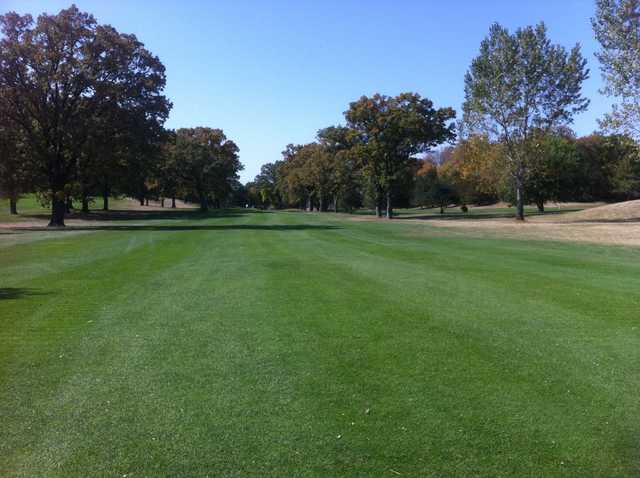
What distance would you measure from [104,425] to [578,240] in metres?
28.6

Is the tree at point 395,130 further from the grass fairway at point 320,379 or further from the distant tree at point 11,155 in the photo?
the grass fairway at point 320,379

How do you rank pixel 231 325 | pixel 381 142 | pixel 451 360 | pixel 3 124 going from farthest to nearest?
1. pixel 381 142
2. pixel 3 124
3. pixel 231 325
4. pixel 451 360

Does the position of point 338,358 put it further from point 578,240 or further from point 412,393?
point 578,240

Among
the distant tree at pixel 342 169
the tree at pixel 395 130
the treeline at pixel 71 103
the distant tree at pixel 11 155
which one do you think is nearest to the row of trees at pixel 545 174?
the tree at pixel 395 130

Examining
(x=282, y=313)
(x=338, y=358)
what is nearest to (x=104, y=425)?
(x=338, y=358)

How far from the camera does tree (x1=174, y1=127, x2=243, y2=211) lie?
3497 inches

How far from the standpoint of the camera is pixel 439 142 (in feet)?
220

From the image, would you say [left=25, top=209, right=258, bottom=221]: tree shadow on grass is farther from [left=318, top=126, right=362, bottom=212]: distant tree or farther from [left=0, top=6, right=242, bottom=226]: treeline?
[left=318, top=126, right=362, bottom=212]: distant tree

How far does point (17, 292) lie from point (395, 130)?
57.5 m

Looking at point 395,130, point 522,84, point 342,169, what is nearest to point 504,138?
point 522,84

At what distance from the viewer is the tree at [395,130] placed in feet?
215

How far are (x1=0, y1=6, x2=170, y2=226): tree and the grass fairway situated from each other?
32.9 meters

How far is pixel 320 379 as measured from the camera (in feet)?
21.3

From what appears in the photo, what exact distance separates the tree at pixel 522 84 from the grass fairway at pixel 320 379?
124ft
